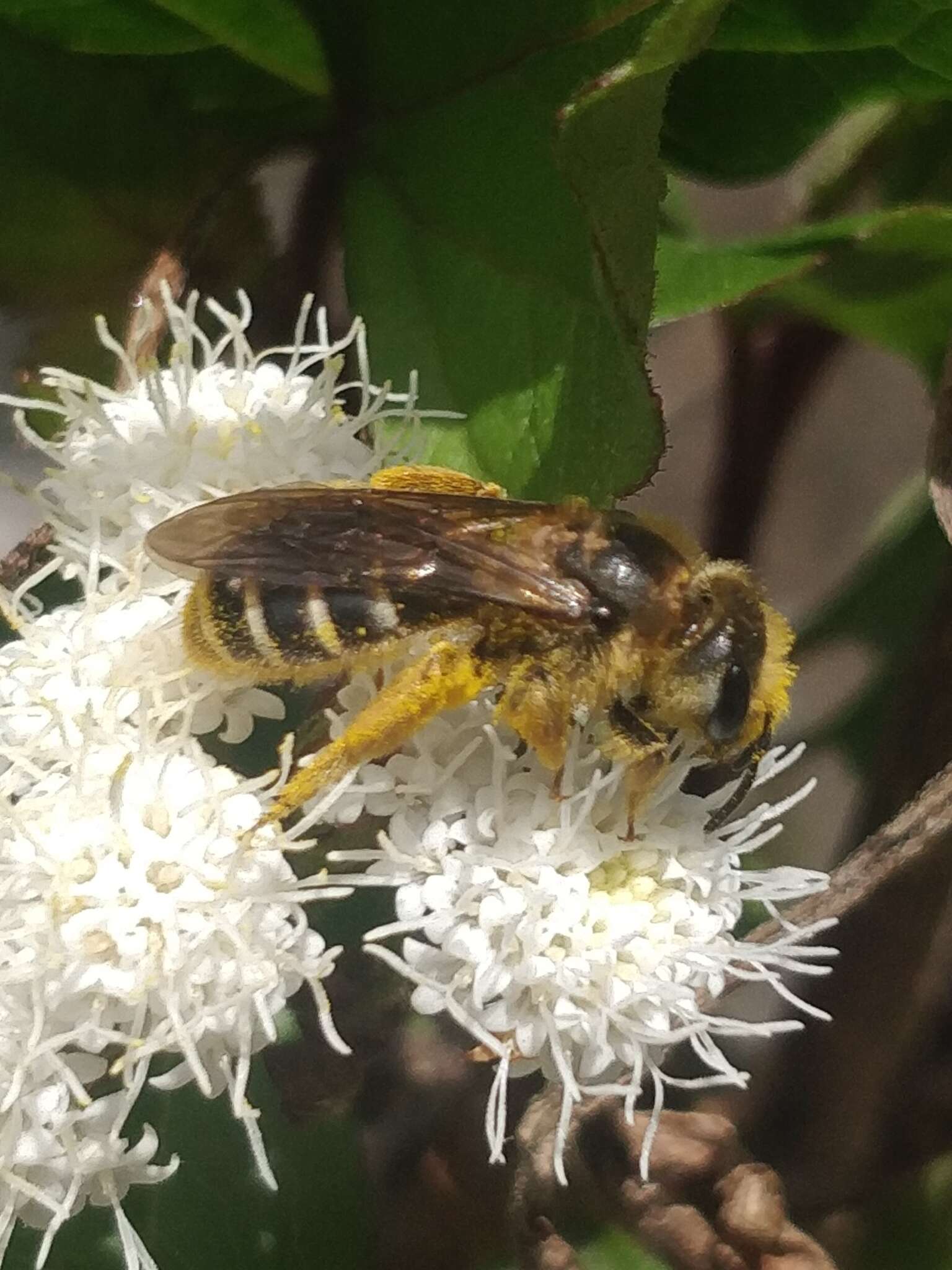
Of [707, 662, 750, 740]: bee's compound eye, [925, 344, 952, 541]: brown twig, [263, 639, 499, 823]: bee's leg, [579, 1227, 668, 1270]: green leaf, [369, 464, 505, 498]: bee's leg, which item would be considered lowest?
[579, 1227, 668, 1270]: green leaf

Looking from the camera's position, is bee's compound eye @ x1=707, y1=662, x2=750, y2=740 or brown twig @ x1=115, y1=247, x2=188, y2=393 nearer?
bee's compound eye @ x1=707, y1=662, x2=750, y2=740

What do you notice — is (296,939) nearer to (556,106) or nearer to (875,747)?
(556,106)

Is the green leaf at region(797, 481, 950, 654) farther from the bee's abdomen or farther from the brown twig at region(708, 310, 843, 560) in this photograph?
the bee's abdomen

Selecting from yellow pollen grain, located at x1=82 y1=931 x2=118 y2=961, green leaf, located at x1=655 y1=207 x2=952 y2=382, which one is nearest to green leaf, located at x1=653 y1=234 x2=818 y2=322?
green leaf, located at x1=655 y1=207 x2=952 y2=382

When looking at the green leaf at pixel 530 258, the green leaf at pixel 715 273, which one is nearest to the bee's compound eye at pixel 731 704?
the green leaf at pixel 530 258

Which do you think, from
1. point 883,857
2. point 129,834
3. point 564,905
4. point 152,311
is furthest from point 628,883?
point 152,311
